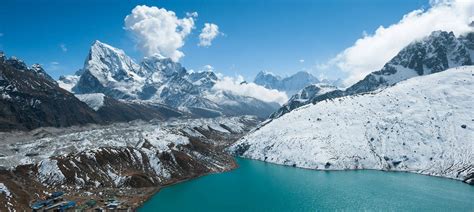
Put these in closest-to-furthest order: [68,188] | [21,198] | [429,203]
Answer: [21,198]
[429,203]
[68,188]

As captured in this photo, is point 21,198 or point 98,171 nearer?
point 21,198

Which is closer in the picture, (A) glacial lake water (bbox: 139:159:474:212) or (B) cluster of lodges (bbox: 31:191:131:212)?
(B) cluster of lodges (bbox: 31:191:131:212)

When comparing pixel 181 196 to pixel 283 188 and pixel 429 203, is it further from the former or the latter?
pixel 429 203

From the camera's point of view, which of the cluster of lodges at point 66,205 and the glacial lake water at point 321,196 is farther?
the glacial lake water at point 321,196

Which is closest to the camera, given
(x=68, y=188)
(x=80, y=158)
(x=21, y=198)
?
(x=21, y=198)

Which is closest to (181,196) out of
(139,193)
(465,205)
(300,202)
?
(139,193)

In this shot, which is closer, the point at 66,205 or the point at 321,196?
the point at 66,205

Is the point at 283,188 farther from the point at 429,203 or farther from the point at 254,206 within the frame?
the point at 429,203

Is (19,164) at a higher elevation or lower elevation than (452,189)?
higher
